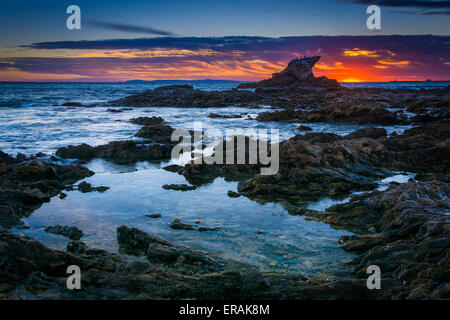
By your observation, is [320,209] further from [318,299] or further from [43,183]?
[43,183]

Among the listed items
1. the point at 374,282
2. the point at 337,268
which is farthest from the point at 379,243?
the point at 374,282

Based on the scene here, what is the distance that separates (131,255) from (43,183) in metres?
5.18

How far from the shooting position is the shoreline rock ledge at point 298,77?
7306 cm

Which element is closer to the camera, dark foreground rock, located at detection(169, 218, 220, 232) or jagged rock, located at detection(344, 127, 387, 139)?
dark foreground rock, located at detection(169, 218, 220, 232)

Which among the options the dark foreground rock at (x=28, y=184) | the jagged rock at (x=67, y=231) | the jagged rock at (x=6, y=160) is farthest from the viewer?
the jagged rock at (x=6, y=160)

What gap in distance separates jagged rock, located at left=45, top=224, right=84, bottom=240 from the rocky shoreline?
0.06ft

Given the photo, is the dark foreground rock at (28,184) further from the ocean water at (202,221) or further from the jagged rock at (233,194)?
the jagged rock at (233,194)

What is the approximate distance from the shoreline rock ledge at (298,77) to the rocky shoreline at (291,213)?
5994cm

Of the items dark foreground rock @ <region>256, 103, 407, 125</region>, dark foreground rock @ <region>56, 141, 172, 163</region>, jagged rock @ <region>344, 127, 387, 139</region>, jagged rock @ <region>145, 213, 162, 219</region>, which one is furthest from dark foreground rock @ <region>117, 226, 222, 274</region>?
dark foreground rock @ <region>256, 103, 407, 125</region>

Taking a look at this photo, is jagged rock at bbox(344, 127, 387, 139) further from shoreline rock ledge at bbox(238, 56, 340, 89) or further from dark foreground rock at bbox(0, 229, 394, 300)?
shoreline rock ledge at bbox(238, 56, 340, 89)

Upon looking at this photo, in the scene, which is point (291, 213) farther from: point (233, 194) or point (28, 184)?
point (28, 184)

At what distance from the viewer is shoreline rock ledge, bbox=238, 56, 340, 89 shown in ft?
240

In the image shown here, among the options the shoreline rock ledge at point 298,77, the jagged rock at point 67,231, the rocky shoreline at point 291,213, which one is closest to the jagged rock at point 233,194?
the rocky shoreline at point 291,213

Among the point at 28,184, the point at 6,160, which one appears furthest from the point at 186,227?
the point at 6,160
